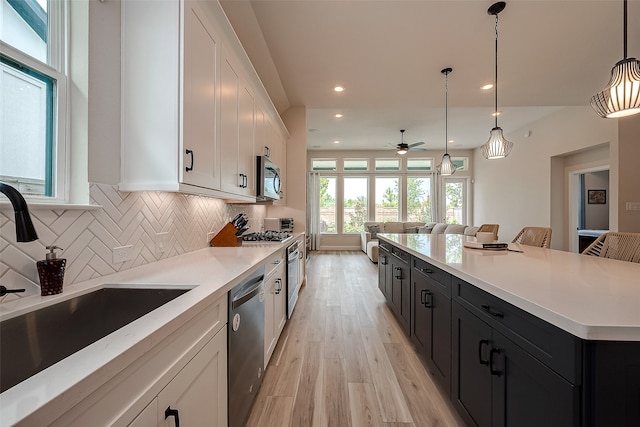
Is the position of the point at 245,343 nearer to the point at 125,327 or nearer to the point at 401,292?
the point at 125,327

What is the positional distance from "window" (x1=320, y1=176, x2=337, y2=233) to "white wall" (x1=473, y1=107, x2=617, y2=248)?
464cm

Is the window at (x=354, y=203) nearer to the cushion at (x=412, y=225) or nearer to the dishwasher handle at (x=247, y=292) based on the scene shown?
the cushion at (x=412, y=225)

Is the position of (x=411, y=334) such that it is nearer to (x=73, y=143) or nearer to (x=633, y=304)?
(x=633, y=304)

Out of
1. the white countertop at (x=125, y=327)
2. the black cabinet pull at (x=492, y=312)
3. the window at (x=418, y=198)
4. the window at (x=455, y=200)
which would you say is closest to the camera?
the white countertop at (x=125, y=327)

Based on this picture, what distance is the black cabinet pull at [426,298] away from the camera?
1.81 meters

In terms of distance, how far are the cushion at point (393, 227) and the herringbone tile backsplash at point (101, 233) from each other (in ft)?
21.8

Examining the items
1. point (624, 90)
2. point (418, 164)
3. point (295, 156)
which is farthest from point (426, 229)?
point (624, 90)

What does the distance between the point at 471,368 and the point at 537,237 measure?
2.01 m

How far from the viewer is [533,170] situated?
6227 mm

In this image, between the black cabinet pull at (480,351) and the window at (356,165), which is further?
the window at (356,165)

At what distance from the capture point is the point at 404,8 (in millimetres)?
2244

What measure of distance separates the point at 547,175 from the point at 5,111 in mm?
7842

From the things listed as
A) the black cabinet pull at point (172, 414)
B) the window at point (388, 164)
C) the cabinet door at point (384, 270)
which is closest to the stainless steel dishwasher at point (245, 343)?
the black cabinet pull at point (172, 414)

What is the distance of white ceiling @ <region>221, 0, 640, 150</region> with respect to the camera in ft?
7.48
